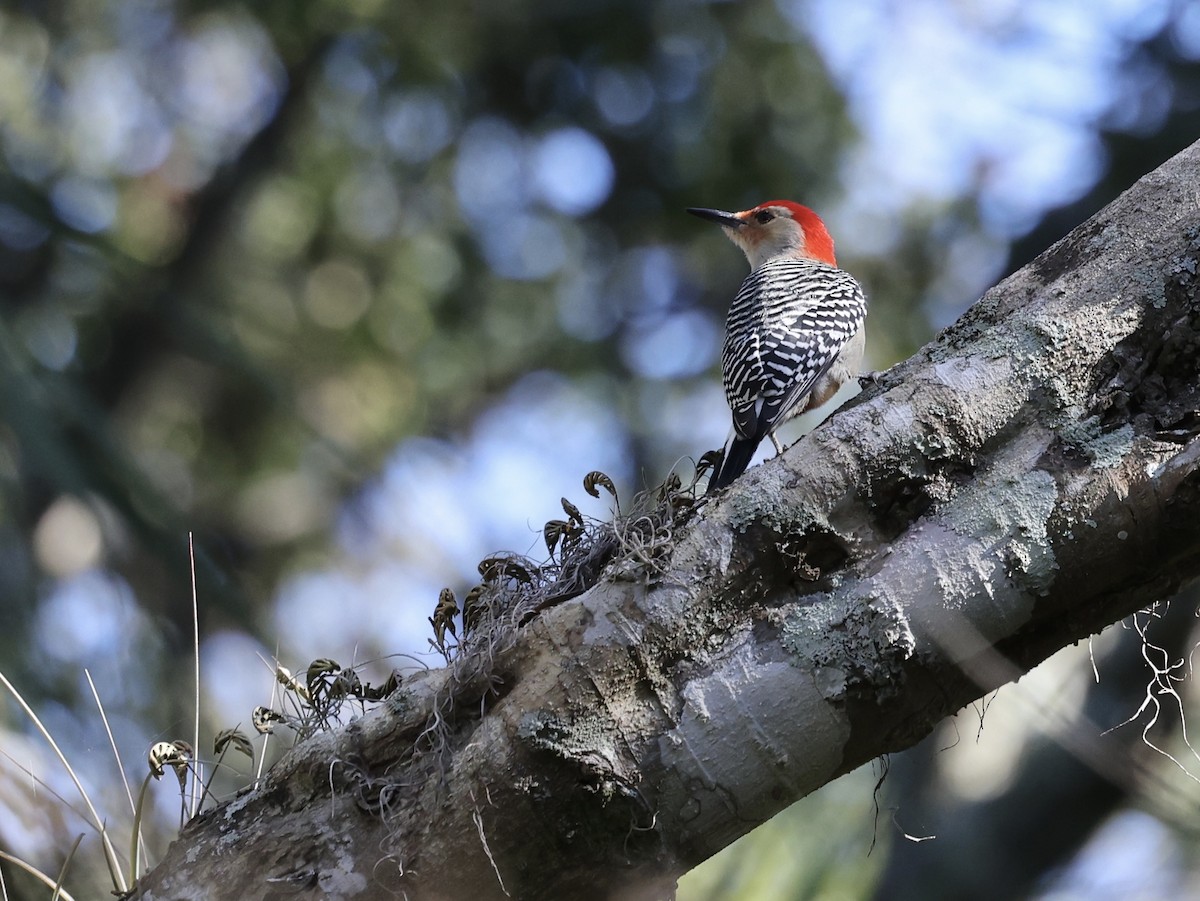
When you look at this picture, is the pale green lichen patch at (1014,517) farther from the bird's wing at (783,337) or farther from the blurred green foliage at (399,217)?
the blurred green foliage at (399,217)

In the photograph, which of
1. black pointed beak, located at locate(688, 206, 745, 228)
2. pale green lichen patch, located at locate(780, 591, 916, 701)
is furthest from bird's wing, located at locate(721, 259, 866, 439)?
pale green lichen patch, located at locate(780, 591, 916, 701)

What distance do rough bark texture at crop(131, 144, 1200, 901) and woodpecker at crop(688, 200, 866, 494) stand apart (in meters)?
1.53

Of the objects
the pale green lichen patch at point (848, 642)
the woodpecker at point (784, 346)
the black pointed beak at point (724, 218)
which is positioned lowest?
the pale green lichen patch at point (848, 642)

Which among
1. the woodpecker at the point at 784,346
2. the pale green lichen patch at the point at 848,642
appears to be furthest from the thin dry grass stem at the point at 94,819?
the woodpecker at the point at 784,346

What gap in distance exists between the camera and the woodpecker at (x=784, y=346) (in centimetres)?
453

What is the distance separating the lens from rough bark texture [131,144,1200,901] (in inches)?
82.0

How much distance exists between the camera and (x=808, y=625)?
2.14 m

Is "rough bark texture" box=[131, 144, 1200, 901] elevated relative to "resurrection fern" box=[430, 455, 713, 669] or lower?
lower

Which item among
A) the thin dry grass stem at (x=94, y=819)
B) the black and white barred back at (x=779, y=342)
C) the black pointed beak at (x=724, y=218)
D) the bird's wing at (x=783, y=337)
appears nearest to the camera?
the thin dry grass stem at (x=94, y=819)

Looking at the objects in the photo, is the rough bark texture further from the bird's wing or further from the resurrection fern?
the bird's wing

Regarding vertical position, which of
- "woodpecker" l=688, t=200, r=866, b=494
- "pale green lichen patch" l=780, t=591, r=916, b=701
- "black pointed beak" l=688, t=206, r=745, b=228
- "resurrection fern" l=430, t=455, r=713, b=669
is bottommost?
"pale green lichen patch" l=780, t=591, r=916, b=701

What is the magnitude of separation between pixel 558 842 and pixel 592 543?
689 mm

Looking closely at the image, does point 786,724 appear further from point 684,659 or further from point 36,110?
point 36,110

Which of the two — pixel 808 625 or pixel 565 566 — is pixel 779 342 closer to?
pixel 565 566
